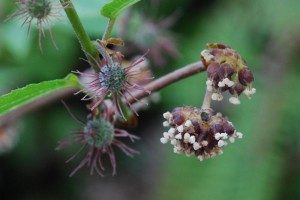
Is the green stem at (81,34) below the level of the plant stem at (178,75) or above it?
below

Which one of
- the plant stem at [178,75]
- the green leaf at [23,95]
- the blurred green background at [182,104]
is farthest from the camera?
the blurred green background at [182,104]

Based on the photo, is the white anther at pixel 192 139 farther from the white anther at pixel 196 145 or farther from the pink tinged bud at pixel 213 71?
the pink tinged bud at pixel 213 71

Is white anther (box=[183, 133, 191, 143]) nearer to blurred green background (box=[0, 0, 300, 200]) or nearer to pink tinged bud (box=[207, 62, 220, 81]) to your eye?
pink tinged bud (box=[207, 62, 220, 81])

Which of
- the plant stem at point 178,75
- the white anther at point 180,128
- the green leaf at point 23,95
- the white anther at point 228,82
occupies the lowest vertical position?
the green leaf at point 23,95

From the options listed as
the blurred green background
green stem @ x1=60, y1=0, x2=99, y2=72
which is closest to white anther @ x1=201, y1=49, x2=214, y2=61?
green stem @ x1=60, y1=0, x2=99, y2=72

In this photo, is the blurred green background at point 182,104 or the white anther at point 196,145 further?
the blurred green background at point 182,104

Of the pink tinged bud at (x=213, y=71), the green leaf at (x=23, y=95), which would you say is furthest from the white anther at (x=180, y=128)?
the green leaf at (x=23, y=95)

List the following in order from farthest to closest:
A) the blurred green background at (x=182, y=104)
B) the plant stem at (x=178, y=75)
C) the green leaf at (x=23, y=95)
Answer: the blurred green background at (x=182, y=104) < the plant stem at (x=178, y=75) < the green leaf at (x=23, y=95)

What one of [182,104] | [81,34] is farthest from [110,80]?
[182,104]
